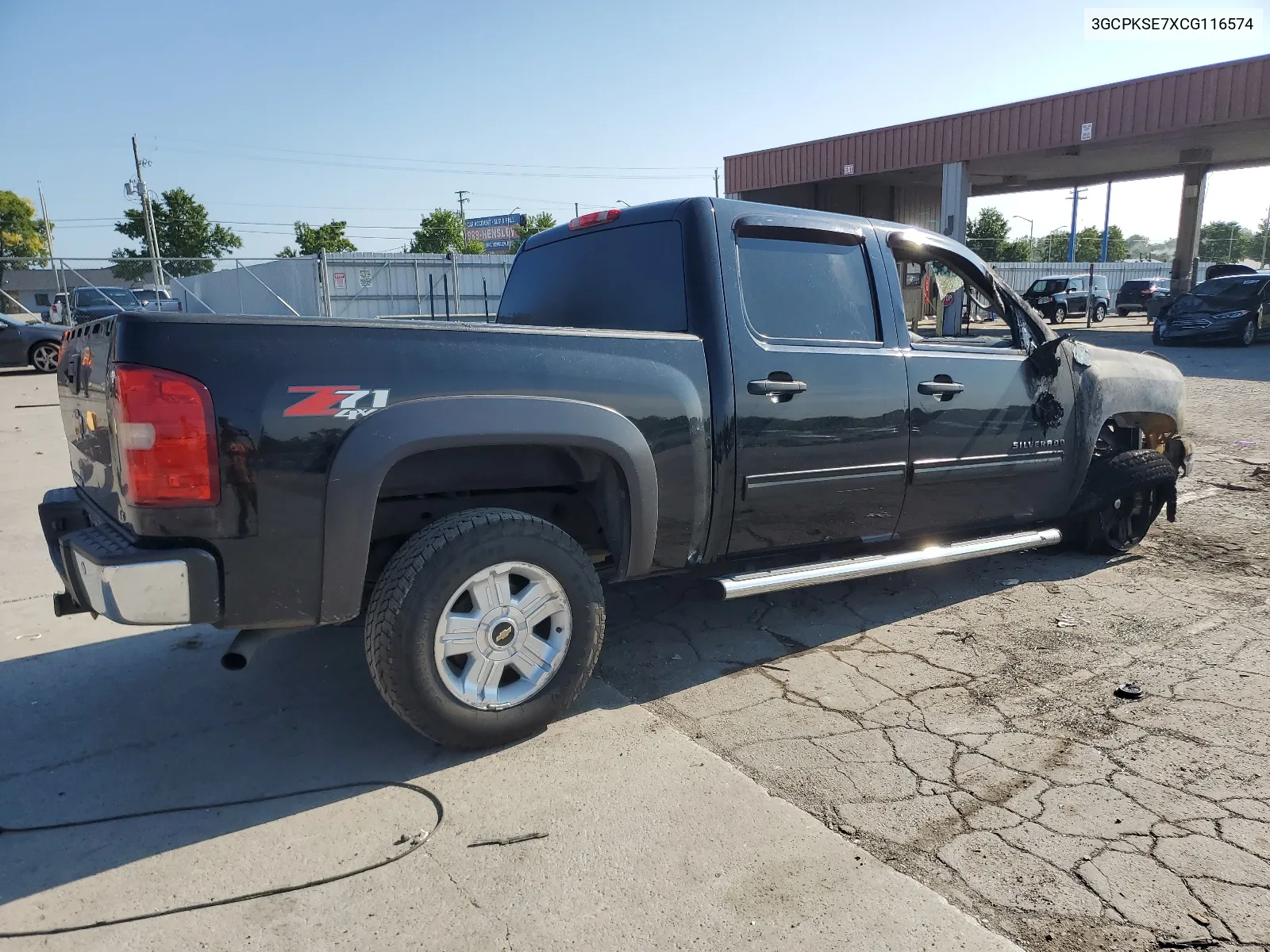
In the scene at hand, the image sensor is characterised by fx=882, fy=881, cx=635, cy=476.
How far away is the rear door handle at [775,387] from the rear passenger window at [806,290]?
0.22 m

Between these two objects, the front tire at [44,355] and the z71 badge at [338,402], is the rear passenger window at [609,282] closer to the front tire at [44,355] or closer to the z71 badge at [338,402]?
the z71 badge at [338,402]

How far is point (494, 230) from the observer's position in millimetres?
87625

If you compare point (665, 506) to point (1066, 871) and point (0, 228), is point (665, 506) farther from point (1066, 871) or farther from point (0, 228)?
point (0, 228)

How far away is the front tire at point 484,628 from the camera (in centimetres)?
283

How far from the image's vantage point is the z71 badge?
2621 mm

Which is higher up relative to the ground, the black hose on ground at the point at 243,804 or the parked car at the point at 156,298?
the parked car at the point at 156,298

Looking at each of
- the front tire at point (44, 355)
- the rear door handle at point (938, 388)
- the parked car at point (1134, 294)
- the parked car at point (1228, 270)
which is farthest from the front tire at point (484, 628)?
the parked car at point (1134, 294)

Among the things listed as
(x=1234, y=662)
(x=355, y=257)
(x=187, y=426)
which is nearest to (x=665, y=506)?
(x=187, y=426)

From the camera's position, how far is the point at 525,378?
118 inches

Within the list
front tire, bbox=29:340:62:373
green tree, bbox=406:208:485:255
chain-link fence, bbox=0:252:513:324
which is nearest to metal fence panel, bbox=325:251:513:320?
chain-link fence, bbox=0:252:513:324

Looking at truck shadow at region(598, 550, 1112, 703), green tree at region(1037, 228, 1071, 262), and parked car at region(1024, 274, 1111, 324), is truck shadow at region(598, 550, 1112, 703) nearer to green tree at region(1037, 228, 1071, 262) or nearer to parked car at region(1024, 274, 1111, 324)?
parked car at region(1024, 274, 1111, 324)

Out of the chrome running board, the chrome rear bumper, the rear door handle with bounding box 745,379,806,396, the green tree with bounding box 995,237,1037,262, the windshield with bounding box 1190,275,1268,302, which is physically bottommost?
the chrome running board

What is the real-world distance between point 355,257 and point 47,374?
9.81 meters

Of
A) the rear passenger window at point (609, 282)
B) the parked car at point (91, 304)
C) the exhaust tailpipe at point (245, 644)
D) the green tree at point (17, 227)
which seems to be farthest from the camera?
the green tree at point (17, 227)
